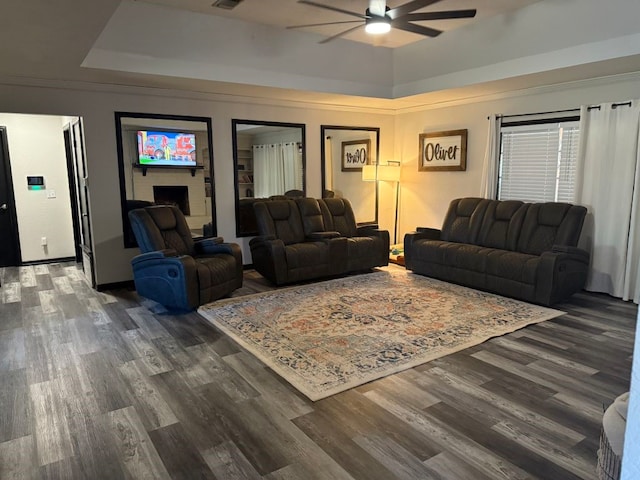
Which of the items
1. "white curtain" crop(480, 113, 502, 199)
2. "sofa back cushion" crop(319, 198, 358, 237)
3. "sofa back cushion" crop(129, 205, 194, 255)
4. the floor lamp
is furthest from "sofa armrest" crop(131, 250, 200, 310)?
"white curtain" crop(480, 113, 502, 199)

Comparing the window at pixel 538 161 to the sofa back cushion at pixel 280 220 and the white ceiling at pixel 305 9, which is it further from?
the sofa back cushion at pixel 280 220

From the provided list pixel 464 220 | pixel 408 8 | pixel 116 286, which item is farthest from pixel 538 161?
pixel 116 286

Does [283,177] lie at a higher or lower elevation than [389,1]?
lower

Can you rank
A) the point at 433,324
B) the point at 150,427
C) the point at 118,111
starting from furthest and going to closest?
the point at 118,111 < the point at 433,324 < the point at 150,427

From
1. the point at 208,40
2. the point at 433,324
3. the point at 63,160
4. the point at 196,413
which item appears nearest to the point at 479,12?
the point at 208,40

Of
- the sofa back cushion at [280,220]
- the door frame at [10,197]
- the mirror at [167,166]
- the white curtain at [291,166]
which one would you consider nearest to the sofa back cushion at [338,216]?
the sofa back cushion at [280,220]

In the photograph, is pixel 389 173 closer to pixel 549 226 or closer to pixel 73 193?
pixel 549 226

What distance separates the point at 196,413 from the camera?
267 centimetres

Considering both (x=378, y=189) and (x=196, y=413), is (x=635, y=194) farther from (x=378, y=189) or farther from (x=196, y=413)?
(x=196, y=413)

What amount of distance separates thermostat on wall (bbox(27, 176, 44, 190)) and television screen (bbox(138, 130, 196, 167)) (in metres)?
2.34

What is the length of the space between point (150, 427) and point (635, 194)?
5089mm

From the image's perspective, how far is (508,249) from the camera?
17.5 feet

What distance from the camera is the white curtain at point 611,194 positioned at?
15.4 feet

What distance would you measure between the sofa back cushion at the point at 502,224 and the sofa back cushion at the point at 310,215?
2146mm
